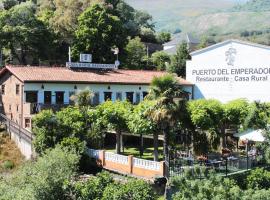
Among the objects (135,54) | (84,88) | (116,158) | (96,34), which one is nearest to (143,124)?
(116,158)

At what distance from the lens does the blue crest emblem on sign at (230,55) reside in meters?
51.7

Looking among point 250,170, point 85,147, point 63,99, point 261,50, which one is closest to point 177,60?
point 261,50

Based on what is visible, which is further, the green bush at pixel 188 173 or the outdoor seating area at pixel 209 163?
the outdoor seating area at pixel 209 163

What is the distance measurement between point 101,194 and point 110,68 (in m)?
29.3

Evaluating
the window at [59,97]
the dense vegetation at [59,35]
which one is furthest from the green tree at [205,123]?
the dense vegetation at [59,35]

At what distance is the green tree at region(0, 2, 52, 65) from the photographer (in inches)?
2475

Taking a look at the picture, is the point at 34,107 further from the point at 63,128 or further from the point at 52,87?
the point at 63,128

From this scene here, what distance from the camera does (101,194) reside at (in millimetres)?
26344

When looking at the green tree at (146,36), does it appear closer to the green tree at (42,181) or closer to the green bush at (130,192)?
the green tree at (42,181)

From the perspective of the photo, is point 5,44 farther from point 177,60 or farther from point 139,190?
point 139,190

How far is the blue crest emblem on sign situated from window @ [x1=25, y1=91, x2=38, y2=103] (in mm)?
20213

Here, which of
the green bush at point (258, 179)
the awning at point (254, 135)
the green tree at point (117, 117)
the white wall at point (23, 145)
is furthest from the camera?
the white wall at point (23, 145)

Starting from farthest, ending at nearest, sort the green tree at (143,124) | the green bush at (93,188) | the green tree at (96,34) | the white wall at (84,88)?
the green tree at (96,34), the white wall at (84,88), the green tree at (143,124), the green bush at (93,188)

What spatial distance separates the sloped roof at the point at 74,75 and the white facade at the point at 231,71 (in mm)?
5691
